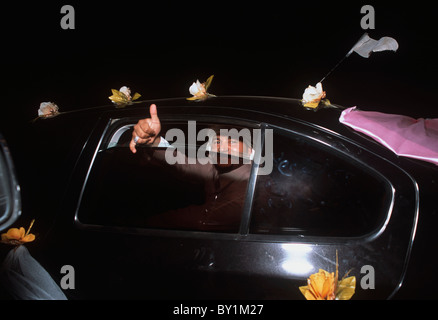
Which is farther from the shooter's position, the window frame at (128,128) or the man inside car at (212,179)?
the man inside car at (212,179)

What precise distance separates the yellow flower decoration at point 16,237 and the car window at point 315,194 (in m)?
1.14

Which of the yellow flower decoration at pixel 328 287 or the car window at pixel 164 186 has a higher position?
the car window at pixel 164 186

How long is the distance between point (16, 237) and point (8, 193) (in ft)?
1.33

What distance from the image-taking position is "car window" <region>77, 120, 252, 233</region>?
56.8 inches

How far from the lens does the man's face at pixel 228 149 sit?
1482 mm

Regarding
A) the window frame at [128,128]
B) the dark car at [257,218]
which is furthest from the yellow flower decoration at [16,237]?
the window frame at [128,128]

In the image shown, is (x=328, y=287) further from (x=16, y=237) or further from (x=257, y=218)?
(x=16, y=237)

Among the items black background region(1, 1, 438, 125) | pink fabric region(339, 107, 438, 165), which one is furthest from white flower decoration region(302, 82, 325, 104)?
black background region(1, 1, 438, 125)

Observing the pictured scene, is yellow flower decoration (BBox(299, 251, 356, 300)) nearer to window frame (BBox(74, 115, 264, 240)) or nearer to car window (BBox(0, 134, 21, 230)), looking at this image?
window frame (BBox(74, 115, 264, 240))

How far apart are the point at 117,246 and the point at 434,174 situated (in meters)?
1.50

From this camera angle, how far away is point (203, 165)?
1.70 meters

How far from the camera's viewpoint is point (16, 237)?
137 cm

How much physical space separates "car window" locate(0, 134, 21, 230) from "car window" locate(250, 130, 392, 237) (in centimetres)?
99

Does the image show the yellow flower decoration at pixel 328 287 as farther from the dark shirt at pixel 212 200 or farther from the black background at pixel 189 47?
the black background at pixel 189 47
